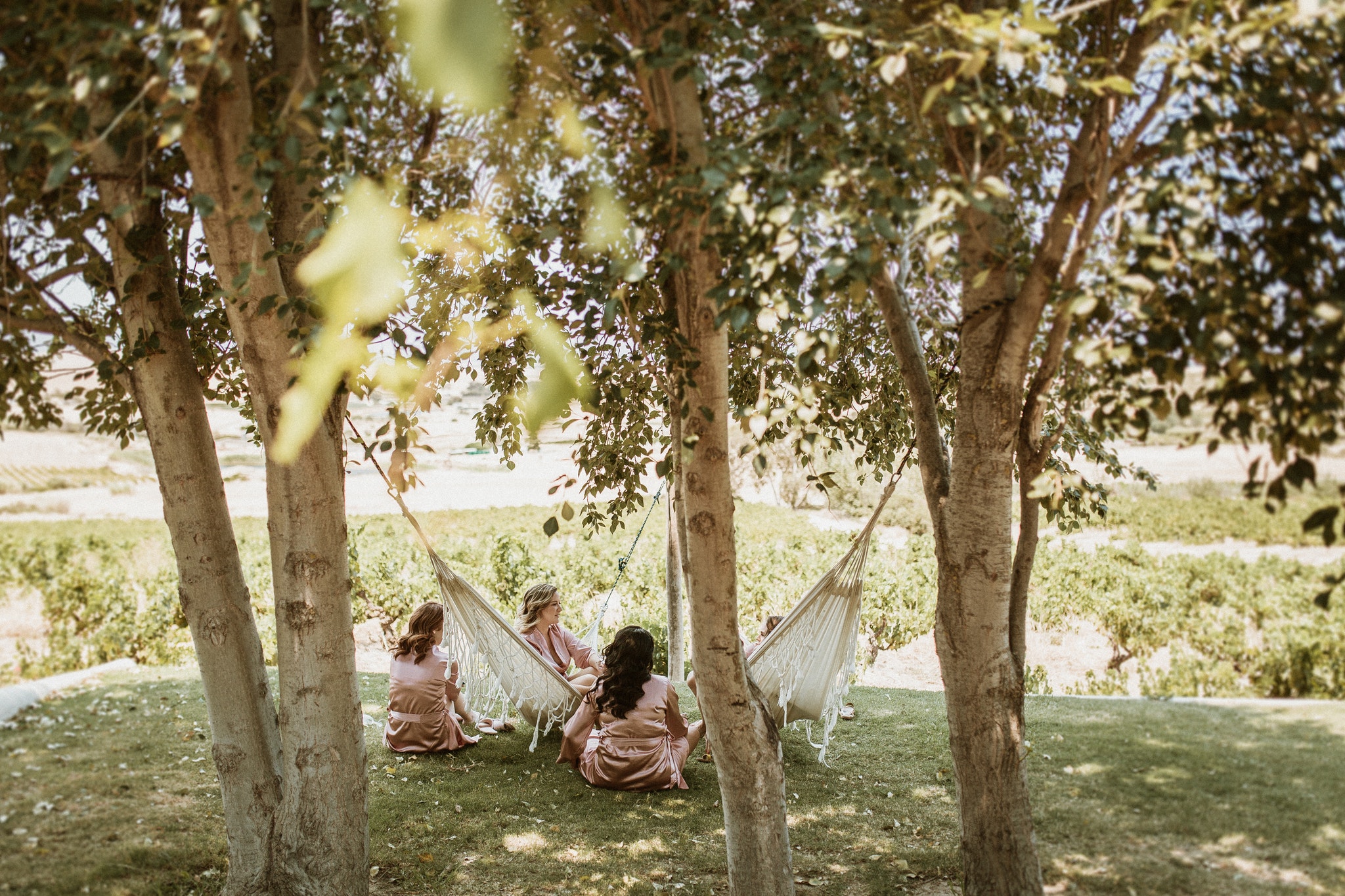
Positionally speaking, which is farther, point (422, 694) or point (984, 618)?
point (422, 694)

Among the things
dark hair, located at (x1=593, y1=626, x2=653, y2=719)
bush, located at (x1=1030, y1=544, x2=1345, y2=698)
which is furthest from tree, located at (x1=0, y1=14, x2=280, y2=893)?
bush, located at (x1=1030, y1=544, x2=1345, y2=698)

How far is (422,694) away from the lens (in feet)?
11.9

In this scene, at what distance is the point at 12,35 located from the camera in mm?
1366

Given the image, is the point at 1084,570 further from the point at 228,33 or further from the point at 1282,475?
the point at 228,33

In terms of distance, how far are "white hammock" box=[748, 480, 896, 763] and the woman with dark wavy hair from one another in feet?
1.36

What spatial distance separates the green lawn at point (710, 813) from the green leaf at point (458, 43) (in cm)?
216

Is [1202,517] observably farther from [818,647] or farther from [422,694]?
[422,694]

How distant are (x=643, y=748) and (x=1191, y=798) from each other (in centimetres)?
195

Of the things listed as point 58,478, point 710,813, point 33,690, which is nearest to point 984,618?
point 710,813

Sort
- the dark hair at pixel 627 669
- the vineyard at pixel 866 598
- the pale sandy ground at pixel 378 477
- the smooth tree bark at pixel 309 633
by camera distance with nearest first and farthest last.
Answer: the smooth tree bark at pixel 309 633 → the dark hair at pixel 627 669 → the vineyard at pixel 866 598 → the pale sandy ground at pixel 378 477

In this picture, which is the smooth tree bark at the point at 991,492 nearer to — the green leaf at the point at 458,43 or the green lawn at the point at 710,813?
the green lawn at the point at 710,813

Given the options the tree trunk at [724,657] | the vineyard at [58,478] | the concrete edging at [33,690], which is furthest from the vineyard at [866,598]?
the vineyard at [58,478]

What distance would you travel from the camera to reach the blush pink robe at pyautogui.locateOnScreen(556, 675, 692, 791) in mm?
3287

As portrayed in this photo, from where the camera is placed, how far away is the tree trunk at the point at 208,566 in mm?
2191
